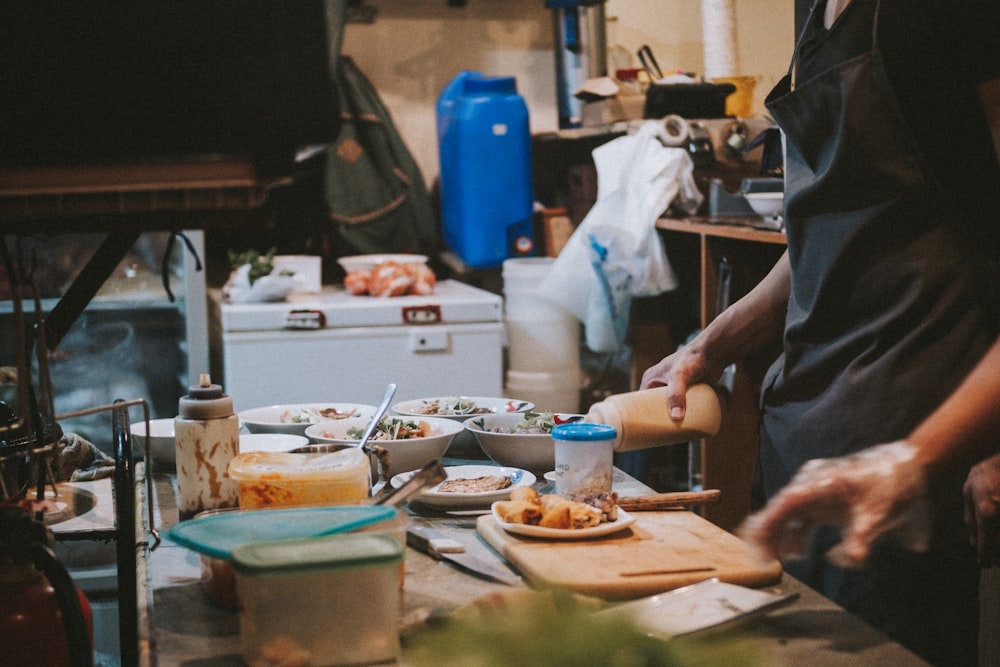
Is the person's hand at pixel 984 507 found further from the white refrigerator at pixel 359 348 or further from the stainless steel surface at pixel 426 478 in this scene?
the white refrigerator at pixel 359 348

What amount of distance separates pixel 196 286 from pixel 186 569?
2.44 metres

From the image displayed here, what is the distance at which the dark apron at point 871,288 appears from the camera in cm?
147

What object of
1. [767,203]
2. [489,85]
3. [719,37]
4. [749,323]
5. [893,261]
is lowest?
[749,323]

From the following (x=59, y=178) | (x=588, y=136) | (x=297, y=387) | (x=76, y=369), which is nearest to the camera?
(x=59, y=178)

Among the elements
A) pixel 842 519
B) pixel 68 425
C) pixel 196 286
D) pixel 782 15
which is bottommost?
pixel 68 425

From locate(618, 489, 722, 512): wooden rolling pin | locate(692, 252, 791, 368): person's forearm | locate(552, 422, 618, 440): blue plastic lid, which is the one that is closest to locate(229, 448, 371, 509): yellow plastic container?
locate(552, 422, 618, 440): blue plastic lid

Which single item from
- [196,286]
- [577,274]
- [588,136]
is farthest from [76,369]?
[588,136]

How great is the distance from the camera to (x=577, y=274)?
363cm

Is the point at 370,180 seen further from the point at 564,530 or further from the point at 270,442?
the point at 564,530

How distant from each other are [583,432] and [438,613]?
0.46 m

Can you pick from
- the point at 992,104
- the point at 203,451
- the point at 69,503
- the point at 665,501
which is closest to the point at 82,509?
the point at 69,503

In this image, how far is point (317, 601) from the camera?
3.22 feet

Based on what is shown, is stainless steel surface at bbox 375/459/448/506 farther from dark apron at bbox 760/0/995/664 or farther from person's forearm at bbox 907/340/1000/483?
dark apron at bbox 760/0/995/664

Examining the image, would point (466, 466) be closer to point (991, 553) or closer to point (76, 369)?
point (991, 553)
